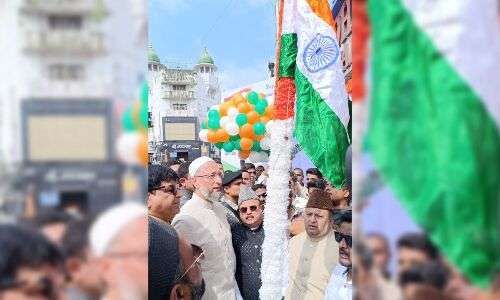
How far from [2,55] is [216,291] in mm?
2500

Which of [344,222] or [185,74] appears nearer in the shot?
[344,222]

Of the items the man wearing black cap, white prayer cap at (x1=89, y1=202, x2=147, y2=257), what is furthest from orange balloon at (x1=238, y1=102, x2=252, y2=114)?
white prayer cap at (x1=89, y1=202, x2=147, y2=257)

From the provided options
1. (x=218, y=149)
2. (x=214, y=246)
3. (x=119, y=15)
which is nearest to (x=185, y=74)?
(x=218, y=149)

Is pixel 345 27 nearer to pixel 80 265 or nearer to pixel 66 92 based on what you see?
pixel 66 92

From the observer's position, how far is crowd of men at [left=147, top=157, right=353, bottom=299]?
2887 millimetres

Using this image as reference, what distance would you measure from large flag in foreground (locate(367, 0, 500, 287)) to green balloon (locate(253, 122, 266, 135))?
5.62 meters

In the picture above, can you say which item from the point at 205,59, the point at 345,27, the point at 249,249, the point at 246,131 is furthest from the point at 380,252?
the point at 345,27

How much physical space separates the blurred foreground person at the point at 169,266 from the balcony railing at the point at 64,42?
5.19 ft

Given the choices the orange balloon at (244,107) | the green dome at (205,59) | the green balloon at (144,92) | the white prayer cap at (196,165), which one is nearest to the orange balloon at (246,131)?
the orange balloon at (244,107)

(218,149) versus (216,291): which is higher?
(218,149)

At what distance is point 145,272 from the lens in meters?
1.21

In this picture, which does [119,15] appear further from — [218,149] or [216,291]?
[218,149]

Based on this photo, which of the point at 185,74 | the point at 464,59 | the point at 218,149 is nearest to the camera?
the point at 464,59

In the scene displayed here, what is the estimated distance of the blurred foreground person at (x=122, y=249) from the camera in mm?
1158
